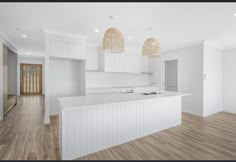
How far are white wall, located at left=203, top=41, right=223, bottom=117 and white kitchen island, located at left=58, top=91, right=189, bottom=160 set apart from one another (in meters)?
2.16

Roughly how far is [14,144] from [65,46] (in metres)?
2.66

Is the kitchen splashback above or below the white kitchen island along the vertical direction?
above

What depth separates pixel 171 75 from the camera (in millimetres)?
5637

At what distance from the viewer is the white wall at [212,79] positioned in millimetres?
4297

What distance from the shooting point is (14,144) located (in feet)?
7.95

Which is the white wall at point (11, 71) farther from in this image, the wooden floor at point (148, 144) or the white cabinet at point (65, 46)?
the white cabinet at point (65, 46)

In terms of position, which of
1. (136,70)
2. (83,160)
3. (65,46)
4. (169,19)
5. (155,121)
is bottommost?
(83,160)

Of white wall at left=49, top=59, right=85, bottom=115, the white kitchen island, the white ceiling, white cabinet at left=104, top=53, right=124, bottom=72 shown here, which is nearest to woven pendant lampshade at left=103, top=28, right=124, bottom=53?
the white ceiling

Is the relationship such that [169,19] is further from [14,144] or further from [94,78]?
[14,144]

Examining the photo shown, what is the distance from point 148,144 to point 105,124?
95 cm

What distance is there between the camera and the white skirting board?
197 centimetres

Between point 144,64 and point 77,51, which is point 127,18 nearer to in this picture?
point 77,51

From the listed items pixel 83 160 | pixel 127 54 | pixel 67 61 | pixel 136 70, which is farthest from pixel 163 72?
pixel 83 160

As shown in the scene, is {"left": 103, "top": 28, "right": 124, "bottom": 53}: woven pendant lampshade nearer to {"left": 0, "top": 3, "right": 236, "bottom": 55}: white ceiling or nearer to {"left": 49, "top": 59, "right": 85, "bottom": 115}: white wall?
{"left": 0, "top": 3, "right": 236, "bottom": 55}: white ceiling
